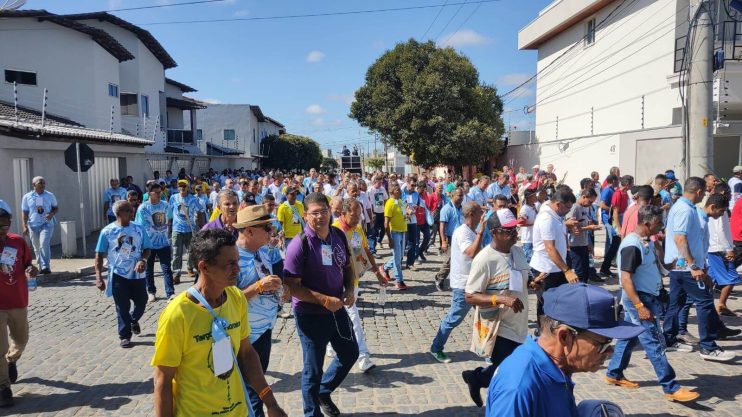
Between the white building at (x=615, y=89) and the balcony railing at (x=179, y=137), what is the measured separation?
21.1 m

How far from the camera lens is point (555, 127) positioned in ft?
88.8

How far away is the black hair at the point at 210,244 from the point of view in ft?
9.07

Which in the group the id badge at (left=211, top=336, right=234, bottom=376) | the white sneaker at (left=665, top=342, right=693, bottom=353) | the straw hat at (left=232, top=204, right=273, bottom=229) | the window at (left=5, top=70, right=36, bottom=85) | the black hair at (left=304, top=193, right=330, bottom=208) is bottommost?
the white sneaker at (left=665, top=342, right=693, bottom=353)

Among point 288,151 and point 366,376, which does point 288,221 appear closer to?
Result: point 366,376

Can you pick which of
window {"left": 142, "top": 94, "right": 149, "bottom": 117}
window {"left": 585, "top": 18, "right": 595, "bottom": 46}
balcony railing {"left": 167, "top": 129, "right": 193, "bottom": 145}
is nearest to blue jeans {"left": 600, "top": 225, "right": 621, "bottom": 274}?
window {"left": 585, "top": 18, "right": 595, "bottom": 46}

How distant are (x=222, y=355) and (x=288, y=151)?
171 ft

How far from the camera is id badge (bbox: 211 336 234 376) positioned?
8.87 feet

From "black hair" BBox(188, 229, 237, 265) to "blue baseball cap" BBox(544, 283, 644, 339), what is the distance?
1.69 m

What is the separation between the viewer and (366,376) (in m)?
5.43

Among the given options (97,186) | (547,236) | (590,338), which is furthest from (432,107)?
(590,338)

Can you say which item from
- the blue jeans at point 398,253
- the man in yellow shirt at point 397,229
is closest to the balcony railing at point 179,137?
the man in yellow shirt at point 397,229

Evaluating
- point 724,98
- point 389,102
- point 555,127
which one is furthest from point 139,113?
point 724,98

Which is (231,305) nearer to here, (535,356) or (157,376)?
(157,376)

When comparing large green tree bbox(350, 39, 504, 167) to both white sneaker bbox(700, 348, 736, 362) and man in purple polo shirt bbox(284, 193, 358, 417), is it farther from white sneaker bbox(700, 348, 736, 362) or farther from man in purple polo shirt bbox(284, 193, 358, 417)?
man in purple polo shirt bbox(284, 193, 358, 417)
